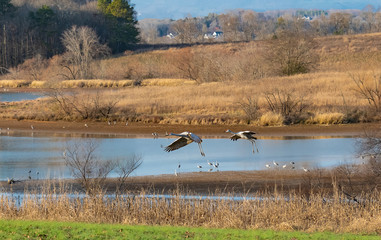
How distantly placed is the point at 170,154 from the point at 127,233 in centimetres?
1719

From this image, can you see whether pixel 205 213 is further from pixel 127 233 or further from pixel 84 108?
pixel 84 108

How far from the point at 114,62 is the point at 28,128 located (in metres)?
52.1

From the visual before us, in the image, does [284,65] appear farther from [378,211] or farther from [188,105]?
[378,211]

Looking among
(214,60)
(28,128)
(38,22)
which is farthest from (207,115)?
(38,22)

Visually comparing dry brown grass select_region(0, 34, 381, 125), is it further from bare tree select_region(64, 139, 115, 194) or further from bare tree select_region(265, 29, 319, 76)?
bare tree select_region(64, 139, 115, 194)

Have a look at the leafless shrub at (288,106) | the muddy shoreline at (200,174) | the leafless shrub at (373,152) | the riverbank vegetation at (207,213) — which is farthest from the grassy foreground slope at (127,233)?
the leafless shrub at (288,106)

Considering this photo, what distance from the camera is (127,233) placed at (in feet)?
45.4

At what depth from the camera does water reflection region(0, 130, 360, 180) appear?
26359mm

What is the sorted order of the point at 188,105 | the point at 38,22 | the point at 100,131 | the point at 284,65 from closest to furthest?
1. the point at 100,131
2. the point at 188,105
3. the point at 284,65
4. the point at 38,22

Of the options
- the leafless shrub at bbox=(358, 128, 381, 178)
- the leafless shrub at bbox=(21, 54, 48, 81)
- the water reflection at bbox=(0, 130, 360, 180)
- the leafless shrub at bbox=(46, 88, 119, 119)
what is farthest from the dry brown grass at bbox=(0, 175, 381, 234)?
the leafless shrub at bbox=(21, 54, 48, 81)

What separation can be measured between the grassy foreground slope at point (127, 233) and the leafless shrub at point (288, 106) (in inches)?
948

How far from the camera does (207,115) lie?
39219 millimetres

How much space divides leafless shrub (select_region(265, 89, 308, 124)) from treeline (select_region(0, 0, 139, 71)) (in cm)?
6092

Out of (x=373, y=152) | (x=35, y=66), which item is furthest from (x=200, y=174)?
(x=35, y=66)
